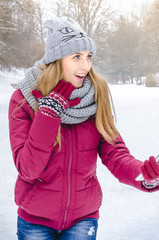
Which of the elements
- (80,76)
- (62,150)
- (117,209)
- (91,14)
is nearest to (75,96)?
(80,76)

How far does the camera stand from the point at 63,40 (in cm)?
162

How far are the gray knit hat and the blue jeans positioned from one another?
86 centimetres

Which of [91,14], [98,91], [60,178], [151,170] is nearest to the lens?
[151,170]

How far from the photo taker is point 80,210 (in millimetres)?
1396

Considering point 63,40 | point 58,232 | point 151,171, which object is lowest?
point 58,232

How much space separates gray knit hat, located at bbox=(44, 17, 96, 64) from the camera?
5.11 ft

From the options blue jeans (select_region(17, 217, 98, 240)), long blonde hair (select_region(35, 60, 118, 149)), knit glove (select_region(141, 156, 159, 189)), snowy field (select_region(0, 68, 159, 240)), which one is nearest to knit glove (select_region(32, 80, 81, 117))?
long blonde hair (select_region(35, 60, 118, 149))

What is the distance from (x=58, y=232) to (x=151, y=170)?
0.57m

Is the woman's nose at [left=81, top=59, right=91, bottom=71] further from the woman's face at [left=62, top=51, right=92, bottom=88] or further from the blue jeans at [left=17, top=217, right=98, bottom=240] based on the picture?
the blue jeans at [left=17, top=217, right=98, bottom=240]

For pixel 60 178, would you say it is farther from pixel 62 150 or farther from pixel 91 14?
pixel 91 14

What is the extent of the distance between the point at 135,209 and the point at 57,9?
24.8 m

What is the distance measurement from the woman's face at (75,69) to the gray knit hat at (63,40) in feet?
0.16

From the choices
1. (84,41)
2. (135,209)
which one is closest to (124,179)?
(84,41)

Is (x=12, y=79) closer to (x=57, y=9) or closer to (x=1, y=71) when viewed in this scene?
(x=1, y=71)
